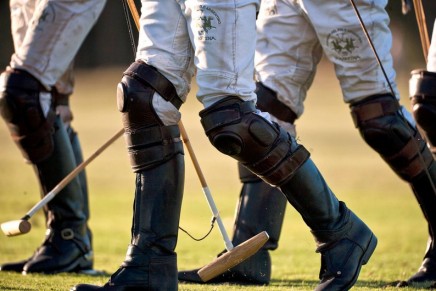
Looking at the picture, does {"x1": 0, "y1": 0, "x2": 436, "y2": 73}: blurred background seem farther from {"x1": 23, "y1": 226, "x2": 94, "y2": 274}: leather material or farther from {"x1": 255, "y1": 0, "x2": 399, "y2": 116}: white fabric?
{"x1": 255, "y1": 0, "x2": 399, "y2": 116}: white fabric

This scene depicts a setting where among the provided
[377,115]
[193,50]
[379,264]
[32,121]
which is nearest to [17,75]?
[32,121]

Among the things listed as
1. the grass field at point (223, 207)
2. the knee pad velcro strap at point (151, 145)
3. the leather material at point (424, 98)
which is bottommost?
the grass field at point (223, 207)

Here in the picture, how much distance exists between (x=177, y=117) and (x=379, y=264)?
101 inches

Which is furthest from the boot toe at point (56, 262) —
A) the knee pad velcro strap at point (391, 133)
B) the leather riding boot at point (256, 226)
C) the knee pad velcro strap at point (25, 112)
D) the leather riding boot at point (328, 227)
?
the leather riding boot at point (328, 227)

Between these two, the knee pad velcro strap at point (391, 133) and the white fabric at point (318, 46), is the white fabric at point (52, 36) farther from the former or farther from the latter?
the knee pad velcro strap at point (391, 133)

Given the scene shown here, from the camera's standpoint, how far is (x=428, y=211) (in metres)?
6.25

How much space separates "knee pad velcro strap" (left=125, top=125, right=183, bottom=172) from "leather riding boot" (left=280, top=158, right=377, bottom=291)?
0.53 meters

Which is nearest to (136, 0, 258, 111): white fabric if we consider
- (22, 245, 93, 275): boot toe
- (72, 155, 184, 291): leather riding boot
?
(72, 155, 184, 291): leather riding boot

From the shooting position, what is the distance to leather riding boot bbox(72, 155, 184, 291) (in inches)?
199

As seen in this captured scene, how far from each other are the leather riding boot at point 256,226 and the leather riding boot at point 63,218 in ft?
3.24

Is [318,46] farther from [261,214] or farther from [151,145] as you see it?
[151,145]

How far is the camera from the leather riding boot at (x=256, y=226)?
6.15 meters

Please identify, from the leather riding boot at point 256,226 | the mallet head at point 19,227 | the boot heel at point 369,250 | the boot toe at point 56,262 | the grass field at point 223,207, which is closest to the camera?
the boot heel at point 369,250

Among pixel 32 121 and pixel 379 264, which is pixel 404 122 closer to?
pixel 379 264
